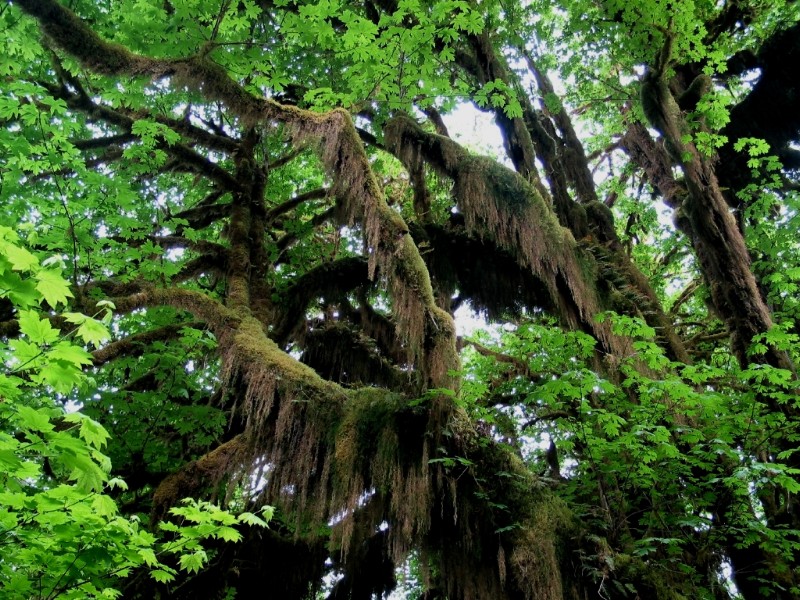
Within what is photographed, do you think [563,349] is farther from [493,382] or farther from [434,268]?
[493,382]

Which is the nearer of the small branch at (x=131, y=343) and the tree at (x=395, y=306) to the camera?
the tree at (x=395, y=306)

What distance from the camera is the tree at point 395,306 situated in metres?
4.94

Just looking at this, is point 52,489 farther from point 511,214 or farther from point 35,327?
point 511,214

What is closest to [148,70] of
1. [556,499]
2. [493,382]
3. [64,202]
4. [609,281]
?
[64,202]

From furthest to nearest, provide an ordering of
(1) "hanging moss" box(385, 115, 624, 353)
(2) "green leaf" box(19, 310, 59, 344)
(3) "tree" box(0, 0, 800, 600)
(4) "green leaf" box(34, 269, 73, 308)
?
(1) "hanging moss" box(385, 115, 624, 353) → (3) "tree" box(0, 0, 800, 600) → (4) "green leaf" box(34, 269, 73, 308) → (2) "green leaf" box(19, 310, 59, 344)

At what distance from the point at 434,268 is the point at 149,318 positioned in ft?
14.2

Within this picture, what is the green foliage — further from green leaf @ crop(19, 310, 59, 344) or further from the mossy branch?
the mossy branch

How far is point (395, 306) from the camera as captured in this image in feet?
18.4

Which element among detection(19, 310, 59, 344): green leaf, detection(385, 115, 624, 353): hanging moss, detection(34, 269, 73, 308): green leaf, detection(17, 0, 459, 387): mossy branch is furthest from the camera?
detection(385, 115, 624, 353): hanging moss

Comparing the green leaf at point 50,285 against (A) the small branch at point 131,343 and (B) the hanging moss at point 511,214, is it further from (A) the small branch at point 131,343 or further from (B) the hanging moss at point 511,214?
(B) the hanging moss at point 511,214

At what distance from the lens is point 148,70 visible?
222 inches

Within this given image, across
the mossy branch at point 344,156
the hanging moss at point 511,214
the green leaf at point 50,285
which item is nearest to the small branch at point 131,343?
the mossy branch at point 344,156

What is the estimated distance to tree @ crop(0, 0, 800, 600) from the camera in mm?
4938

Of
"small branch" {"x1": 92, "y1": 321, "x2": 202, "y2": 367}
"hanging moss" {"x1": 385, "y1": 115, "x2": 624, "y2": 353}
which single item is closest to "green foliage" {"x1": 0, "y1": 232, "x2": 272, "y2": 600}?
"small branch" {"x1": 92, "y1": 321, "x2": 202, "y2": 367}
